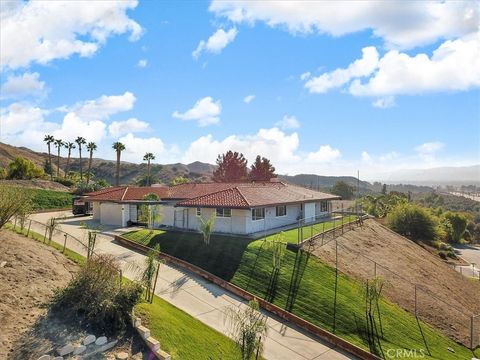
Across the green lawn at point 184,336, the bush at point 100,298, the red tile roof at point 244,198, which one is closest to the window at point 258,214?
the red tile roof at point 244,198

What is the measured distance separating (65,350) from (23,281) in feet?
16.1

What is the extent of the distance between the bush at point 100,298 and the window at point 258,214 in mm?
19719

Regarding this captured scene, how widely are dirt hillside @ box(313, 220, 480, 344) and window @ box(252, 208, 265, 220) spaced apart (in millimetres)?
6996

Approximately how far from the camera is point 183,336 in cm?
1510

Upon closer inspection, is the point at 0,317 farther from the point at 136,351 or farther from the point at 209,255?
the point at 209,255

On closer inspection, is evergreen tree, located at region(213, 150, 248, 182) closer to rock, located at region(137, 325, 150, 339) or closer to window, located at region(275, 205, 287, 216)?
window, located at region(275, 205, 287, 216)

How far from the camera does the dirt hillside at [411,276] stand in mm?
24750

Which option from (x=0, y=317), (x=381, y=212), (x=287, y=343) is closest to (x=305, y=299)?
(x=287, y=343)

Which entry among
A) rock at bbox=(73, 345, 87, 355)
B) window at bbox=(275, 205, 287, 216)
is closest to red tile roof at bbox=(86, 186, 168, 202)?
window at bbox=(275, 205, 287, 216)

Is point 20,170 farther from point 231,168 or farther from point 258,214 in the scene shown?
point 258,214

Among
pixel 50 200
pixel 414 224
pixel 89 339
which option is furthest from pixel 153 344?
pixel 50 200

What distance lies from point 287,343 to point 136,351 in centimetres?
819

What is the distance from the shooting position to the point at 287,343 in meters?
17.9

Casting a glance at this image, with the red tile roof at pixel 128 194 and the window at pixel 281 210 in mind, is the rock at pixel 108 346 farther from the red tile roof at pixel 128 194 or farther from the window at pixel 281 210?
the red tile roof at pixel 128 194
